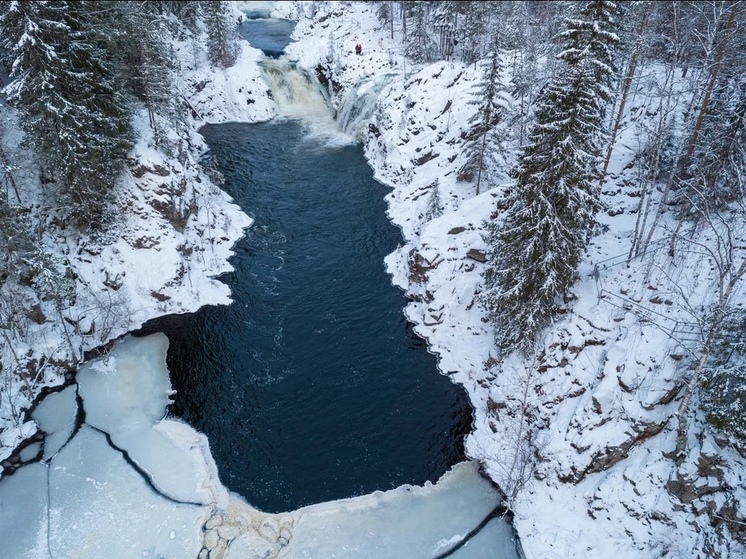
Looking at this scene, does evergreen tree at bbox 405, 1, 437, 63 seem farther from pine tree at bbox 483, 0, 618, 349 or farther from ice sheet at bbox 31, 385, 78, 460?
ice sheet at bbox 31, 385, 78, 460

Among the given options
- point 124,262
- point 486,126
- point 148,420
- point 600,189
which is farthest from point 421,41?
point 148,420

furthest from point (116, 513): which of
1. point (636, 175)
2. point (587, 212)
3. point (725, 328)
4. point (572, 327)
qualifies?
point (636, 175)

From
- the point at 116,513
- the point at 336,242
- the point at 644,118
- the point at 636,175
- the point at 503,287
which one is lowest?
the point at 116,513

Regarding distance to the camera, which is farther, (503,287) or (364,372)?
(364,372)

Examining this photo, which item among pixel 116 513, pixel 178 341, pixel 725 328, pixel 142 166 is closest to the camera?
pixel 725 328

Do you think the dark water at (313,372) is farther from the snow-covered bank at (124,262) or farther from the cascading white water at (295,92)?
the cascading white water at (295,92)

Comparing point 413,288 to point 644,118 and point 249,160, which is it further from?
point 249,160

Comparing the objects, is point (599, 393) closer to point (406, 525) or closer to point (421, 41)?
point (406, 525)
